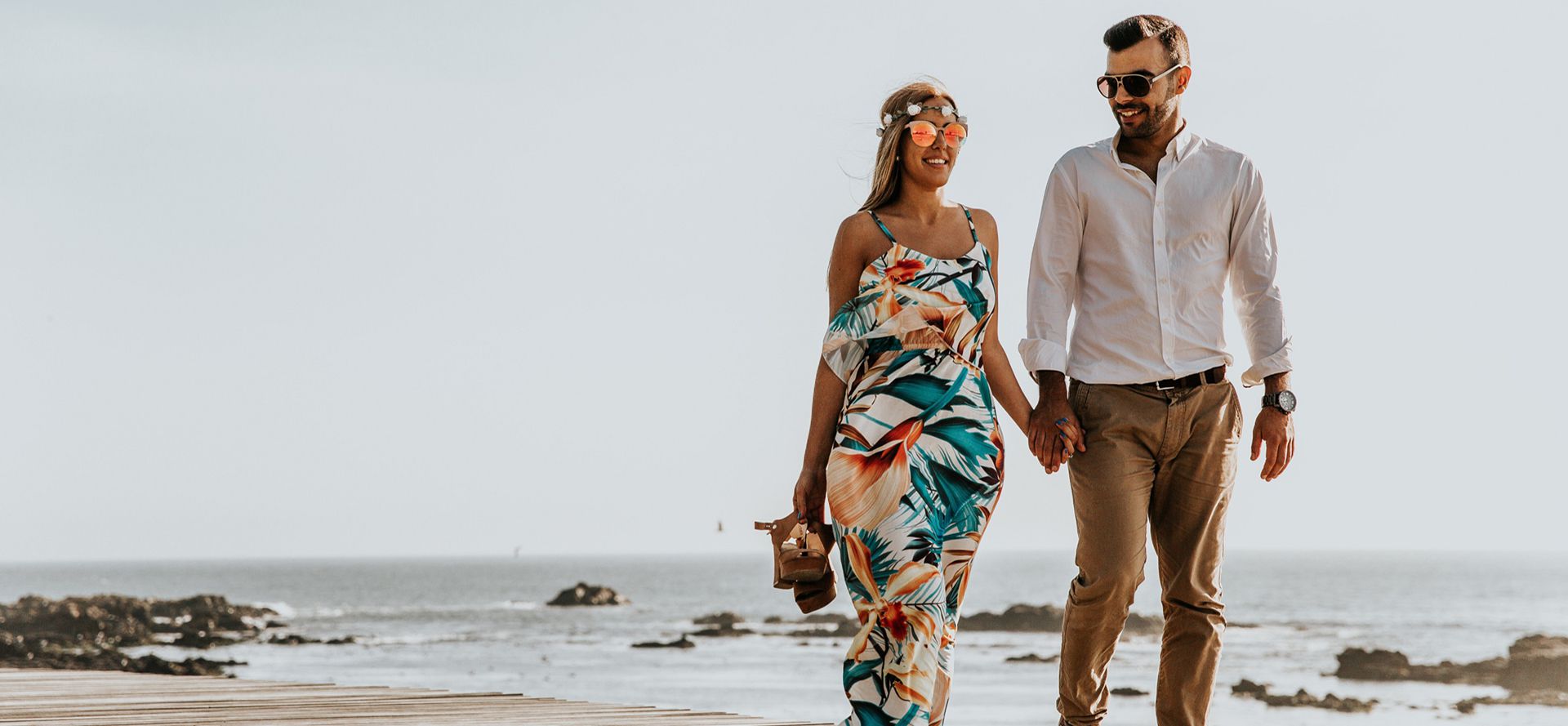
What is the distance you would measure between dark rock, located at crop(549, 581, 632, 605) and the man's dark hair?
57078 mm

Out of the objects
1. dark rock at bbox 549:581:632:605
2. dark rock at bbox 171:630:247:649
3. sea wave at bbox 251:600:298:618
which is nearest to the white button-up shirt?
dark rock at bbox 171:630:247:649

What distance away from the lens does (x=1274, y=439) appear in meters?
3.47

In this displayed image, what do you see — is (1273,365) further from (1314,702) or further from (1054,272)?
(1314,702)

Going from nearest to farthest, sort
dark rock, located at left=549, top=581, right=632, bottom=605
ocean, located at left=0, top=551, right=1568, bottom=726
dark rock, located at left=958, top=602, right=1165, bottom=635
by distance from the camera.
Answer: ocean, located at left=0, top=551, right=1568, bottom=726 → dark rock, located at left=958, top=602, right=1165, bottom=635 → dark rock, located at left=549, top=581, right=632, bottom=605

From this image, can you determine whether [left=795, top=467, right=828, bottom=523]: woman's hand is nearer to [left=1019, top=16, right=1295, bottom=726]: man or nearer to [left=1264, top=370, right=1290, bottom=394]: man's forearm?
[left=1019, top=16, right=1295, bottom=726]: man

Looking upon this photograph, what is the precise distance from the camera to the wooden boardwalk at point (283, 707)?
4.11 m

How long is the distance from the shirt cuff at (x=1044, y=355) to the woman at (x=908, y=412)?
142 mm

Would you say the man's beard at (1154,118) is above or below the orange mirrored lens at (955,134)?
above

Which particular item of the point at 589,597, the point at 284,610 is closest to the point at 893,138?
the point at 589,597

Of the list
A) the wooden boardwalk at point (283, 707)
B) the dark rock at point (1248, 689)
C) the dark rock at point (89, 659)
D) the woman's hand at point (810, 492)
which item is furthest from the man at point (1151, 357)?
the dark rock at point (1248, 689)

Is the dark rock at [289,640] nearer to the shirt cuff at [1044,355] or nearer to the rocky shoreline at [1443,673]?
the rocky shoreline at [1443,673]

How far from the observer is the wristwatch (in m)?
3.48

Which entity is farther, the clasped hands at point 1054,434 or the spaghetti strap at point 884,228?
the clasped hands at point 1054,434

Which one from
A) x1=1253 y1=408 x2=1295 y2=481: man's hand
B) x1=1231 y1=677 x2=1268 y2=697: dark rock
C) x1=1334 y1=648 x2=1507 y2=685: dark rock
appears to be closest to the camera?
x1=1253 y1=408 x2=1295 y2=481: man's hand
